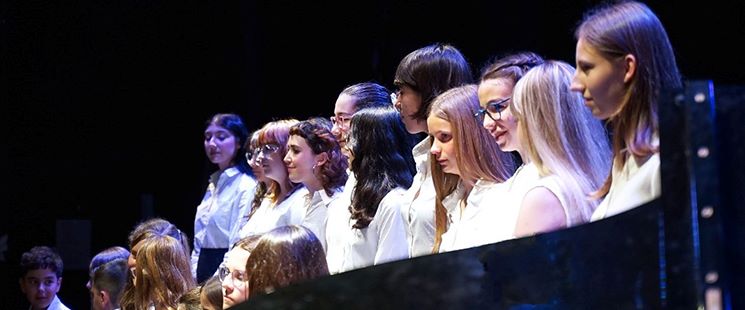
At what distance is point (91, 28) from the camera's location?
625cm

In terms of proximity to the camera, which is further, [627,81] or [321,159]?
[321,159]

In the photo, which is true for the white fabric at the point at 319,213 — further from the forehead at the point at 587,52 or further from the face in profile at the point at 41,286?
the forehead at the point at 587,52

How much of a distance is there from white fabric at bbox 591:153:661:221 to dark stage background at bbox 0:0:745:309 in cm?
383

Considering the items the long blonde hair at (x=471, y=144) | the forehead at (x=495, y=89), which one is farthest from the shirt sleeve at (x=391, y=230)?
the forehead at (x=495, y=89)

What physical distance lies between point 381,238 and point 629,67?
1.56 meters

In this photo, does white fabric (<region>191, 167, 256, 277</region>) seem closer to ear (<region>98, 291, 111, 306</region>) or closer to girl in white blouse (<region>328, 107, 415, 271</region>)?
ear (<region>98, 291, 111, 306</region>)

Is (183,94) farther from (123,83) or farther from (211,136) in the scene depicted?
(211,136)

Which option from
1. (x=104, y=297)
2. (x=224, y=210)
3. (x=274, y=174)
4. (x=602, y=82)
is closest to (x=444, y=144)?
(x=602, y=82)

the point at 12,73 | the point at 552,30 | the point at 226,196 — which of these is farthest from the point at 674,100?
the point at 12,73

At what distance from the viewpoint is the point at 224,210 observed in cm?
508

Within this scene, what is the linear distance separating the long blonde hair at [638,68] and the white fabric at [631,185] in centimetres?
2

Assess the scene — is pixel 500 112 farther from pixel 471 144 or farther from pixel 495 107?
pixel 471 144

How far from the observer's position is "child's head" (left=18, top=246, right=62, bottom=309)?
4977 mm

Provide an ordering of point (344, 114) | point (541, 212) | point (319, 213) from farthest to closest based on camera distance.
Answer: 1. point (319, 213)
2. point (344, 114)
3. point (541, 212)
